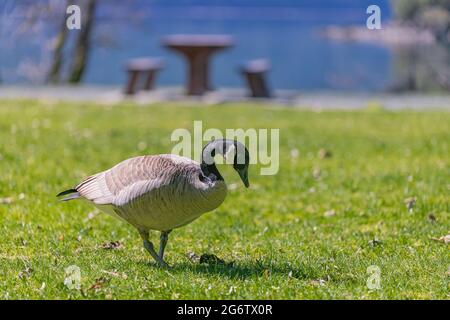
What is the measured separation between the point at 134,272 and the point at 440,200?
3.77 meters

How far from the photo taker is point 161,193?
5406 millimetres

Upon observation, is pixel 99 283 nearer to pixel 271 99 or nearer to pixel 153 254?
pixel 153 254

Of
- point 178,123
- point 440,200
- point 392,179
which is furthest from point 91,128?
point 440,200

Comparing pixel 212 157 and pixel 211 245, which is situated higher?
pixel 212 157

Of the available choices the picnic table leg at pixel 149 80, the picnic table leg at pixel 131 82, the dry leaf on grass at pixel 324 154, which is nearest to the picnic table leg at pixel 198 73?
the picnic table leg at pixel 149 80

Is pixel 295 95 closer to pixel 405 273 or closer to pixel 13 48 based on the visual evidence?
pixel 13 48

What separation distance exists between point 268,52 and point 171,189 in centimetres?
3292

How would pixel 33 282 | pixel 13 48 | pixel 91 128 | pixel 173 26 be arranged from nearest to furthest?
pixel 33 282 < pixel 91 128 < pixel 13 48 < pixel 173 26

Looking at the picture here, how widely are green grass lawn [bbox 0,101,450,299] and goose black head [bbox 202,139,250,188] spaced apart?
0.67 meters

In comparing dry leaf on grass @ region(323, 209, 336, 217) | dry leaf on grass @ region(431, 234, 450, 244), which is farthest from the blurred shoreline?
A: dry leaf on grass @ region(431, 234, 450, 244)

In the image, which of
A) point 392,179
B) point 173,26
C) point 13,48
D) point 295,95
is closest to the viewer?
point 392,179

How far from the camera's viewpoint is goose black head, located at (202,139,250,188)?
17.4ft

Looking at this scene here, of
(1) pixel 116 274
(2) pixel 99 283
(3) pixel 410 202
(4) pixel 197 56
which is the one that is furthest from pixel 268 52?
(2) pixel 99 283
